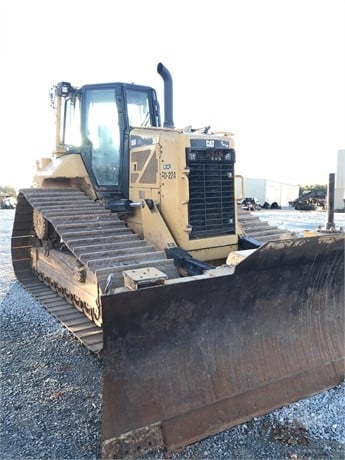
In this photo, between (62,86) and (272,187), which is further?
(272,187)

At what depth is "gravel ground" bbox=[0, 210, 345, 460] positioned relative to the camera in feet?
8.56

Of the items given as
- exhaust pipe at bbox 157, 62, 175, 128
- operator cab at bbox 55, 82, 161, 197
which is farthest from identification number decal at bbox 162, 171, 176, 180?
exhaust pipe at bbox 157, 62, 175, 128

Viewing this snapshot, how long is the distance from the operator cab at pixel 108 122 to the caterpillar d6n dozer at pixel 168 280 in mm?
16

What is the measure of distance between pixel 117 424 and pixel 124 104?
3.90m

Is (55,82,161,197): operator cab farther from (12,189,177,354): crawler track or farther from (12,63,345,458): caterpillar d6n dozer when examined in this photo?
(12,189,177,354): crawler track

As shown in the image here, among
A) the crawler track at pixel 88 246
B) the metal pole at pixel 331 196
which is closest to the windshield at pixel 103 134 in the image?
the crawler track at pixel 88 246

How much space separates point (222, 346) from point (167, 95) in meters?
3.24

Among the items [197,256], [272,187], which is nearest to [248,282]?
[197,256]

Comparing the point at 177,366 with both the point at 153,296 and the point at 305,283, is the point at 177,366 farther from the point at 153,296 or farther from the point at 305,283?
the point at 305,283

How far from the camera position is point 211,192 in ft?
15.6

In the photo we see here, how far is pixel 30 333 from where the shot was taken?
4.45 metres

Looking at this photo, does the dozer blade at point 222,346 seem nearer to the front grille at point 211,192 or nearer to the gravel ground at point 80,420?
the gravel ground at point 80,420

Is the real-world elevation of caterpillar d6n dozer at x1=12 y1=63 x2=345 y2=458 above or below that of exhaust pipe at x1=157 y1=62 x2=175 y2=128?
below

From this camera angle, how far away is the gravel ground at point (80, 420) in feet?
8.56
